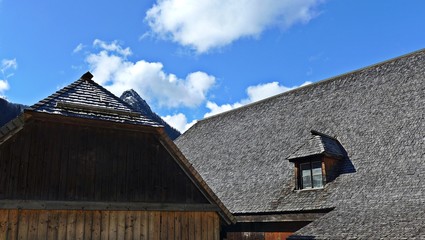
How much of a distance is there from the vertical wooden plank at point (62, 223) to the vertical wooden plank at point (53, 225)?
60mm

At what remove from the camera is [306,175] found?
14211 mm

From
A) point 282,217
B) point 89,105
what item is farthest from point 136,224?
point 282,217

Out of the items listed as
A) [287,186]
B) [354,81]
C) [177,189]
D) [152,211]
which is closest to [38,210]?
[152,211]

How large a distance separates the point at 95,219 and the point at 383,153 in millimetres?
8940

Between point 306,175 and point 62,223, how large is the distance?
8.47 meters

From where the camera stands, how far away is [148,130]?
33.7 feet

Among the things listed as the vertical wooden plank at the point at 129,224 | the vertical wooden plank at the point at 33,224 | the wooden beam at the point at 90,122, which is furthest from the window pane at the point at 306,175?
the vertical wooden plank at the point at 33,224

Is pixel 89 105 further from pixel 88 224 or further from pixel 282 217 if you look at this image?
pixel 282 217

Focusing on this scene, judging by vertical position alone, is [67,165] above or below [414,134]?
below

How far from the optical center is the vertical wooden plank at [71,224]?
8.79m

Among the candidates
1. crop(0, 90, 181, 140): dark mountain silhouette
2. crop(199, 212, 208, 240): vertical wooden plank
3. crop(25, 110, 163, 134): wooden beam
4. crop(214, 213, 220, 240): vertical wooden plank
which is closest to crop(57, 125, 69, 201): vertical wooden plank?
crop(25, 110, 163, 134): wooden beam

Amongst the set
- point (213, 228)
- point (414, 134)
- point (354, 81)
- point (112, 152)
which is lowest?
point (213, 228)

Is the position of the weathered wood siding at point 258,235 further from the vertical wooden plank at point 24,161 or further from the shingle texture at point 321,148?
the vertical wooden plank at point 24,161

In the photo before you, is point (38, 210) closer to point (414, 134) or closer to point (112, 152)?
point (112, 152)
